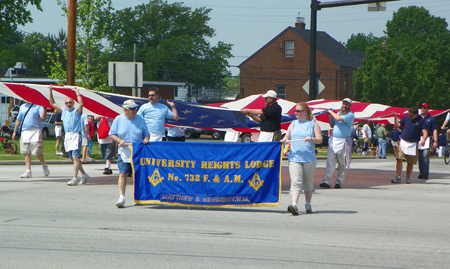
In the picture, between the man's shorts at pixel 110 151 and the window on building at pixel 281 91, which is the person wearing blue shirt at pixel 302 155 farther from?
the window on building at pixel 281 91

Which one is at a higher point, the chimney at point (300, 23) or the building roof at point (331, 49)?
the chimney at point (300, 23)

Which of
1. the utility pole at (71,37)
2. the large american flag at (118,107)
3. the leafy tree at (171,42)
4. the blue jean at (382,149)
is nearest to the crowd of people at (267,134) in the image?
the large american flag at (118,107)

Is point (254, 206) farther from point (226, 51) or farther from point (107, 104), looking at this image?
point (226, 51)

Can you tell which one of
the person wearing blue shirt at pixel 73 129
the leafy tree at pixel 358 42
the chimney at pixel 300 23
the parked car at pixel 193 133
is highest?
the leafy tree at pixel 358 42

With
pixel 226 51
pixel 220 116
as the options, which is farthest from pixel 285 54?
pixel 220 116

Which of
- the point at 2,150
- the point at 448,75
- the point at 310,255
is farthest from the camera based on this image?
the point at 448,75

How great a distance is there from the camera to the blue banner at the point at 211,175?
9398 millimetres

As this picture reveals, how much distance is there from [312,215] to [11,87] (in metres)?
7.61

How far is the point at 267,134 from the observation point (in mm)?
11141

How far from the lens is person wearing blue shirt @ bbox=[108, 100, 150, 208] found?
31.9 feet

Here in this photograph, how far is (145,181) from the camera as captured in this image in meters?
9.66

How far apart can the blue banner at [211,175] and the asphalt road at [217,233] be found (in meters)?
0.22

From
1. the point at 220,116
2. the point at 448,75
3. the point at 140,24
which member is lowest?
the point at 220,116

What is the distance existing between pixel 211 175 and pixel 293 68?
160ft
